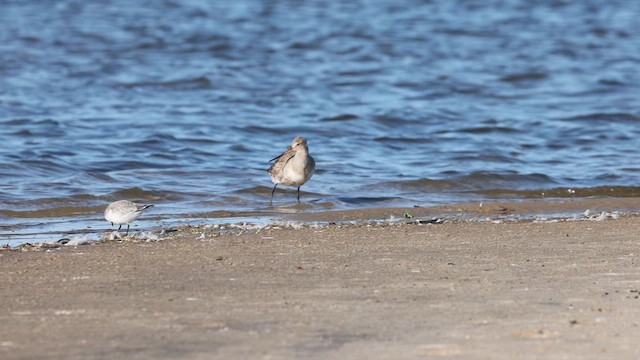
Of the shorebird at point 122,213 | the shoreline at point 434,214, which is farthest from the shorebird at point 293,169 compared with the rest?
the shorebird at point 122,213

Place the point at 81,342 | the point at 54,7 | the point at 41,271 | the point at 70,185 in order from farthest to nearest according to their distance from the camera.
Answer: the point at 54,7 < the point at 70,185 < the point at 41,271 < the point at 81,342

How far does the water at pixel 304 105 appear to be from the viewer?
1223cm

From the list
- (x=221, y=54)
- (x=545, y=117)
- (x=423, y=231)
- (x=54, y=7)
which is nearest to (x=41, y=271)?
(x=423, y=231)

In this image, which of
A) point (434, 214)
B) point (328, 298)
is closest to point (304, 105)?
point (434, 214)

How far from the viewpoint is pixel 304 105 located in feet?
62.6

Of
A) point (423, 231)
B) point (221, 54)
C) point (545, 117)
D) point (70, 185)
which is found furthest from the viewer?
point (221, 54)

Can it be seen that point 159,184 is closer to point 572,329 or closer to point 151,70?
point 572,329

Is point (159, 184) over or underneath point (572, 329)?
underneath

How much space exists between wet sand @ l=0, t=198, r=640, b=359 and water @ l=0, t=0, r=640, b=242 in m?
2.36

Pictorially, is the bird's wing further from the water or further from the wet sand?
the wet sand

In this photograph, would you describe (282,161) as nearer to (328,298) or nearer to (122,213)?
(122,213)

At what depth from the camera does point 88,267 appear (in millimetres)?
7238

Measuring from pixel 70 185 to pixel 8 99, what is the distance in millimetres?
7291

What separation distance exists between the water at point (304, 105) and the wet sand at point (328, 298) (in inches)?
92.8
